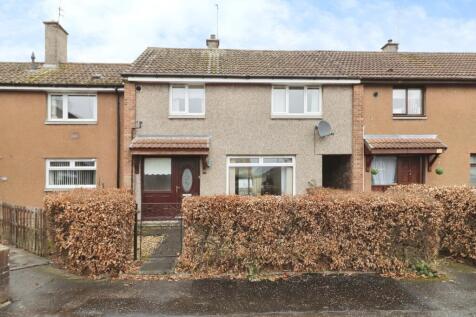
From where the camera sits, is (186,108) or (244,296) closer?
(244,296)

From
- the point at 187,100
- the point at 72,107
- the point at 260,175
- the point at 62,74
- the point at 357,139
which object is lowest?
the point at 260,175

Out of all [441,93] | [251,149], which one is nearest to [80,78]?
[251,149]

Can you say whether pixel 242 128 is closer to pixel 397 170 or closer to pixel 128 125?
pixel 128 125

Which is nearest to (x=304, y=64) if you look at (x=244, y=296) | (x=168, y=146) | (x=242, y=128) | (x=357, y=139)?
(x=357, y=139)

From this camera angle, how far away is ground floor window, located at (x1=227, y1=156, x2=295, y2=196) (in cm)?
1134

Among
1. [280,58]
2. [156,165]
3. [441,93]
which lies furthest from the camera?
[280,58]

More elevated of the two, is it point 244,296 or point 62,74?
point 62,74

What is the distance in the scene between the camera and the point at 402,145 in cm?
1107

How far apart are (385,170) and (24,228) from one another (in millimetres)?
11155

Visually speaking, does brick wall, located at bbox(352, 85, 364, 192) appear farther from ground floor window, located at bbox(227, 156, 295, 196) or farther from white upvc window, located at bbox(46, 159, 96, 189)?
white upvc window, located at bbox(46, 159, 96, 189)

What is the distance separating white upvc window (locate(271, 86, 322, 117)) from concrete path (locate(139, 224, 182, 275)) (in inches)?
217

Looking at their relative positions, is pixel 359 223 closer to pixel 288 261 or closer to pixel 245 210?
pixel 288 261

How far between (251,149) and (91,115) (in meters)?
6.21

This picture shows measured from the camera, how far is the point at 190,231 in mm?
5691
